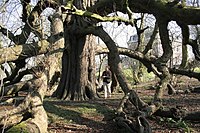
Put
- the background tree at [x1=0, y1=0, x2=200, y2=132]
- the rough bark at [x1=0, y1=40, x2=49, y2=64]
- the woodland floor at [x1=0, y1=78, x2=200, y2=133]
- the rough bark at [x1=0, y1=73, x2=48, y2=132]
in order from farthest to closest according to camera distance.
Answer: the rough bark at [x1=0, y1=40, x2=49, y2=64] → the woodland floor at [x1=0, y1=78, x2=200, y2=133] → the background tree at [x1=0, y1=0, x2=200, y2=132] → the rough bark at [x1=0, y1=73, x2=48, y2=132]

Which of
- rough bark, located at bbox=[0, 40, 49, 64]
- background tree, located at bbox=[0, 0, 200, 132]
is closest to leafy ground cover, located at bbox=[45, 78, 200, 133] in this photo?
background tree, located at bbox=[0, 0, 200, 132]

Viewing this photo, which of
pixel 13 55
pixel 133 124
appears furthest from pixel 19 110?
pixel 133 124

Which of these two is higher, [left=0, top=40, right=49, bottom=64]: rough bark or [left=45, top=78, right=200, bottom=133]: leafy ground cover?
[left=0, top=40, right=49, bottom=64]: rough bark

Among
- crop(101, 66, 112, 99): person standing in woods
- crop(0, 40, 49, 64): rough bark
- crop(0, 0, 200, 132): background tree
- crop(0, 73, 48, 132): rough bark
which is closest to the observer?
crop(0, 73, 48, 132): rough bark

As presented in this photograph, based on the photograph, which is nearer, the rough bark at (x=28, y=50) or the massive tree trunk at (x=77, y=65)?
the rough bark at (x=28, y=50)

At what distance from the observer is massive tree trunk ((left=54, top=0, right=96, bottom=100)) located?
508 inches

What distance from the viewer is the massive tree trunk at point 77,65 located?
42.3 feet

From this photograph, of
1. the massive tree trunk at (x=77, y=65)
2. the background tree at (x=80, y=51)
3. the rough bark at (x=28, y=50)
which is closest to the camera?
the background tree at (x=80, y=51)

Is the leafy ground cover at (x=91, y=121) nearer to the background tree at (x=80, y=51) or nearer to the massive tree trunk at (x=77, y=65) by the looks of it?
the background tree at (x=80, y=51)

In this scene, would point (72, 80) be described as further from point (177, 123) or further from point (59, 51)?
point (177, 123)

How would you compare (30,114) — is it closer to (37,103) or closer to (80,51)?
(37,103)

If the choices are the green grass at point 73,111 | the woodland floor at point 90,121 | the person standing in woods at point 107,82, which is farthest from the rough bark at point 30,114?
the person standing in woods at point 107,82

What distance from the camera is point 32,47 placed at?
1013 cm

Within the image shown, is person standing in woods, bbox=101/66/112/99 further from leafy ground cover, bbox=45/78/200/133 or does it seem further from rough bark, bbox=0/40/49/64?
rough bark, bbox=0/40/49/64
